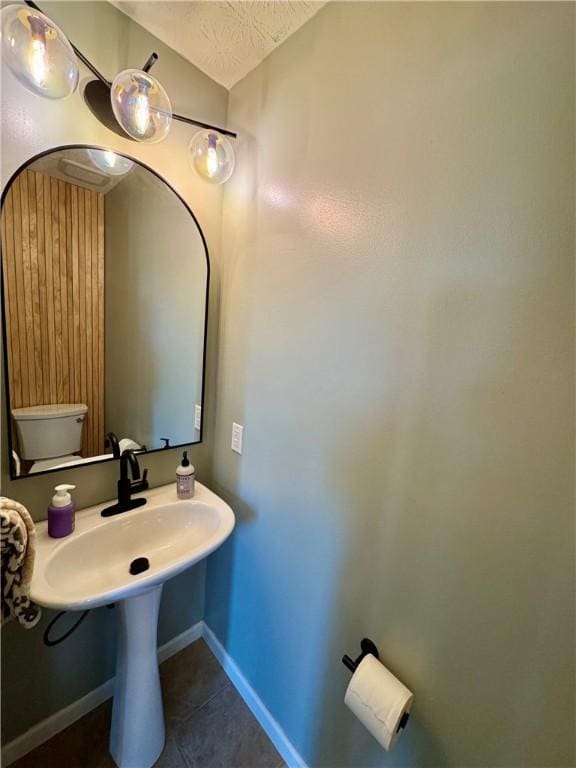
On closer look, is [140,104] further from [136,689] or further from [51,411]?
[136,689]

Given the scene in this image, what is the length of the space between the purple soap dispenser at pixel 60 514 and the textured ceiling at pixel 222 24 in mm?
1525

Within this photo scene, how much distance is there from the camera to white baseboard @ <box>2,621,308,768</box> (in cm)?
108

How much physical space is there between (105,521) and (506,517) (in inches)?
46.6

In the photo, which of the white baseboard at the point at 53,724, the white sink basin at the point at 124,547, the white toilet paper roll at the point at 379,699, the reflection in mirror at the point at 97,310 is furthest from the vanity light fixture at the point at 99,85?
the white baseboard at the point at 53,724

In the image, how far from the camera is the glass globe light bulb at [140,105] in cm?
82

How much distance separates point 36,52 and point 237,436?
121 centimetres

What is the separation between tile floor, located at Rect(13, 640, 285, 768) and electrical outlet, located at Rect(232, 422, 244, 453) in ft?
3.60

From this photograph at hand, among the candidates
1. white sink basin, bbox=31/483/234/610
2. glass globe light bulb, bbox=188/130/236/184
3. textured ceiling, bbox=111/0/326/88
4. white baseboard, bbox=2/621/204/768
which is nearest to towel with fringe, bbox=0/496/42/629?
white sink basin, bbox=31/483/234/610

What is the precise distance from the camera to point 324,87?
0.91m

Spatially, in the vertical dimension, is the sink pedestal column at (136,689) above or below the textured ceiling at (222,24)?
below

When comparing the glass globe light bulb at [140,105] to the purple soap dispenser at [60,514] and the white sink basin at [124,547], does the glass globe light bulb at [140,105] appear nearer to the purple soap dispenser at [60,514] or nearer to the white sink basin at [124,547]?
the purple soap dispenser at [60,514]

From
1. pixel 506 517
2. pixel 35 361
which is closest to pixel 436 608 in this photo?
pixel 506 517

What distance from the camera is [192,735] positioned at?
1.20m

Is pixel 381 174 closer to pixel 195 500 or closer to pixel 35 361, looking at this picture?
pixel 35 361
